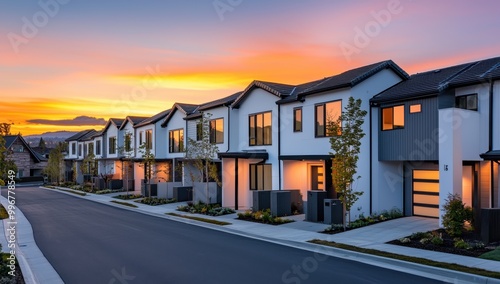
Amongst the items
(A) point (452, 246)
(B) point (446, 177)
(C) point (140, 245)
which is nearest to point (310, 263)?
(A) point (452, 246)

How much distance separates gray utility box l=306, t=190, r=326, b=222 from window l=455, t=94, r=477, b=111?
7.24m

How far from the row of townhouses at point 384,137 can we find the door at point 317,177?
6 cm

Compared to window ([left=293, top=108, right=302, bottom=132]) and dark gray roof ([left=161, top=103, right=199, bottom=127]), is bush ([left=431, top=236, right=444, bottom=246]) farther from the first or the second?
dark gray roof ([left=161, top=103, right=199, bottom=127])

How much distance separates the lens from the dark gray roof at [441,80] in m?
17.8

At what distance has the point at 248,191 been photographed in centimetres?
2819

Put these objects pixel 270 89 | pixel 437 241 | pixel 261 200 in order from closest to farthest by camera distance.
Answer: pixel 437 241, pixel 261 200, pixel 270 89

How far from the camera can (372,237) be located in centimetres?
1625

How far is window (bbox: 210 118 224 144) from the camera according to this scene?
3049 cm

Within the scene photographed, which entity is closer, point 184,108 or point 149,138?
point 184,108

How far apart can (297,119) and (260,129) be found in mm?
3653

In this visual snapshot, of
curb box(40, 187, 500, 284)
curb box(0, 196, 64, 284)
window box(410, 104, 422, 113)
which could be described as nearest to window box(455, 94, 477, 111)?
window box(410, 104, 422, 113)

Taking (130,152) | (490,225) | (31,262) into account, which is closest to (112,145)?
Result: (130,152)

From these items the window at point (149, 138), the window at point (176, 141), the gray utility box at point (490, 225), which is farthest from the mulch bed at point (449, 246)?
the window at point (149, 138)

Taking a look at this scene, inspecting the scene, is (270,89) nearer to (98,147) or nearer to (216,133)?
(216,133)
